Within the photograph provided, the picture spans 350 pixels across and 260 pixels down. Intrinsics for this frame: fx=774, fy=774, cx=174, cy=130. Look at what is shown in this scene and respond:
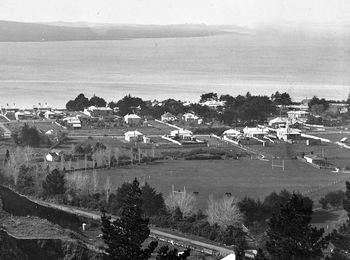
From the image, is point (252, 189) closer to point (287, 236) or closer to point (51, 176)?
point (51, 176)

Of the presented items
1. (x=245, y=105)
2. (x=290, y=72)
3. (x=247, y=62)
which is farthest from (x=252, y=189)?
(x=247, y=62)

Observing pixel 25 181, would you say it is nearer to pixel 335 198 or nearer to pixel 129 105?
pixel 335 198

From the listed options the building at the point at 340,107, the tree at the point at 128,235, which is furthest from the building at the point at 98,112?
the tree at the point at 128,235

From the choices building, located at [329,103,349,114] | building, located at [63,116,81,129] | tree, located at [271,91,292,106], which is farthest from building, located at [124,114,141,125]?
building, located at [329,103,349,114]

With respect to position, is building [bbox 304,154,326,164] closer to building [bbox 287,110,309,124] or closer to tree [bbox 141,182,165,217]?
tree [bbox 141,182,165,217]

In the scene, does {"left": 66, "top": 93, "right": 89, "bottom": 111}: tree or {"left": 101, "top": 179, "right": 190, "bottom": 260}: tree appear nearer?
{"left": 101, "top": 179, "right": 190, "bottom": 260}: tree

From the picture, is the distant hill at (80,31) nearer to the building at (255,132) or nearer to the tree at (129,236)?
the building at (255,132)
